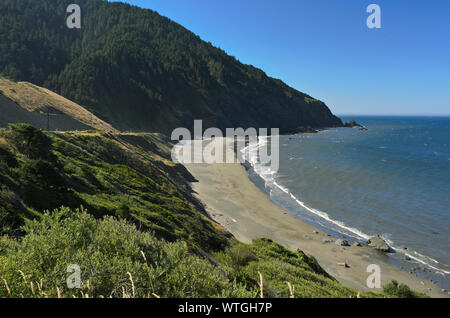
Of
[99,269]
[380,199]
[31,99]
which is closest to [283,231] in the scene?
[380,199]

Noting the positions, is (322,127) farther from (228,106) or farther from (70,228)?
(70,228)

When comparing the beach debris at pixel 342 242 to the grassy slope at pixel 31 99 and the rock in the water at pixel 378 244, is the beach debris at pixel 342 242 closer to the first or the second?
the rock in the water at pixel 378 244

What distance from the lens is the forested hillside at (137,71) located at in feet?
321

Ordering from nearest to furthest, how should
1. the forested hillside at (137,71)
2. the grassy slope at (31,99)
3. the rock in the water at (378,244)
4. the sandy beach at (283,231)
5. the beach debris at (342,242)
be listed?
1. the sandy beach at (283,231)
2. the rock in the water at (378,244)
3. the beach debris at (342,242)
4. the grassy slope at (31,99)
5. the forested hillside at (137,71)

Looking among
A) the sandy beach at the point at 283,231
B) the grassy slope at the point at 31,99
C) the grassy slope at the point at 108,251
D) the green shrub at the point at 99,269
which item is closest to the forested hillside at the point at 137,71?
the grassy slope at the point at 31,99

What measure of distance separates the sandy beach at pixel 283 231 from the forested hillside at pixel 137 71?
5903 centimetres

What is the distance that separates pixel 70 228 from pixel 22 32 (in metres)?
144

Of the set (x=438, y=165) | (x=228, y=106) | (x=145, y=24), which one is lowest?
(x=438, y=165)

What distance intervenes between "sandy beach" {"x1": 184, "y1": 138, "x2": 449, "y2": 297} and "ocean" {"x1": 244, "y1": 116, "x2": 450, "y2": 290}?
5.12 feet

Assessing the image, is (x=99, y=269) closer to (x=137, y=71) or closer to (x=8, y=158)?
(x=8, y=158)

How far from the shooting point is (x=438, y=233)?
2781cm

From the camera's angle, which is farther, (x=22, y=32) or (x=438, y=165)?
(x=22, y=32)

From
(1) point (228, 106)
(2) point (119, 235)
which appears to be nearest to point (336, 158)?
(2) point (119, 235)

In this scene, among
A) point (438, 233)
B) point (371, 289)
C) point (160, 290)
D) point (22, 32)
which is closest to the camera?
point (160, 290)
